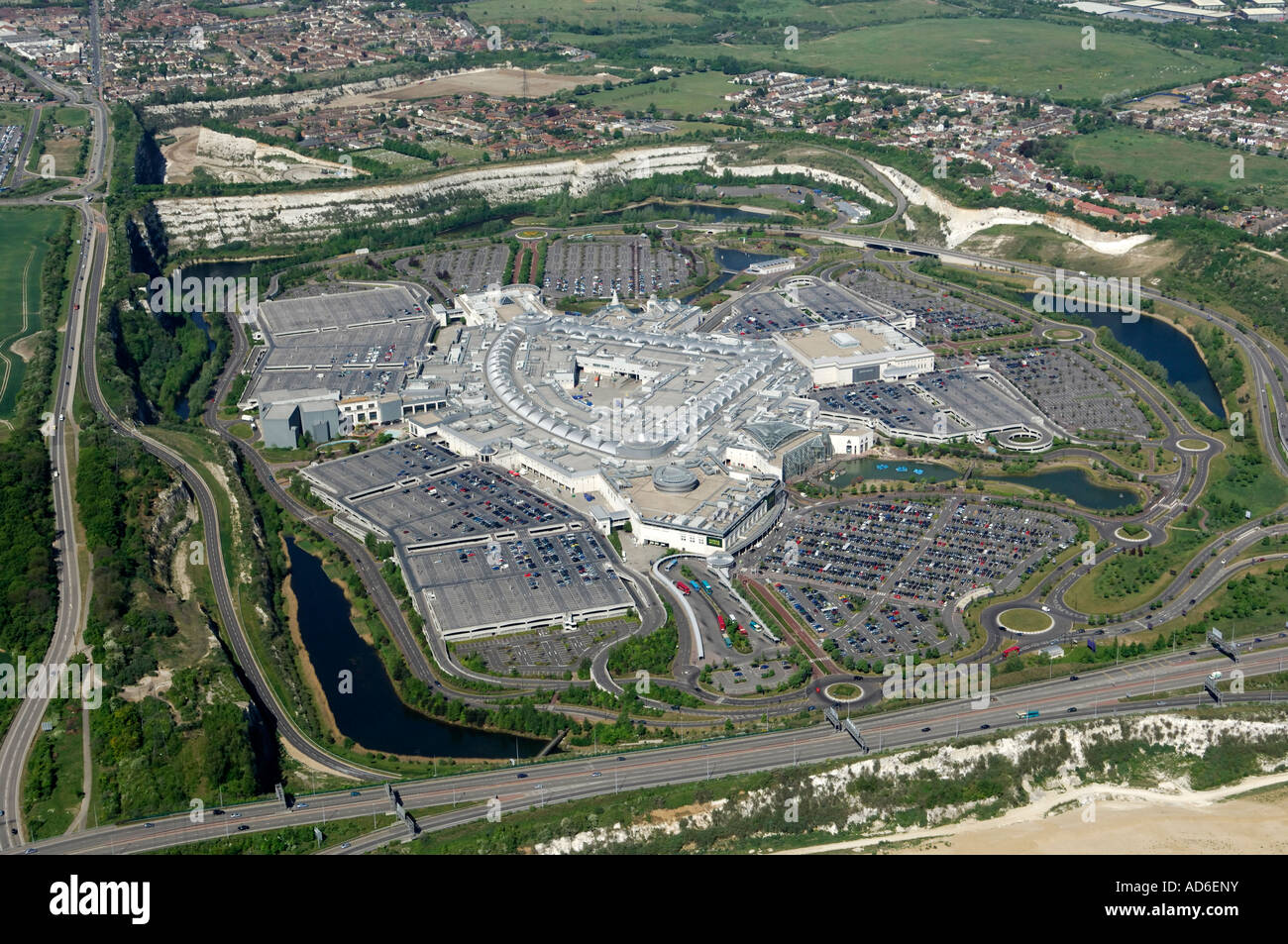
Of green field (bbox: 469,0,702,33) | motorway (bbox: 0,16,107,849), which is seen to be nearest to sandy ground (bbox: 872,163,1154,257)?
motorway (bbox: 0,16,107,849)

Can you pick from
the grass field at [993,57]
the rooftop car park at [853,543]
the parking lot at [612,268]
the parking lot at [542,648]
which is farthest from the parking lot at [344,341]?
the grass field at [993,57]

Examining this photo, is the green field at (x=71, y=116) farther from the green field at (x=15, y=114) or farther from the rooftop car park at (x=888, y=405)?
the rooftop car park at (x=888, y=405)

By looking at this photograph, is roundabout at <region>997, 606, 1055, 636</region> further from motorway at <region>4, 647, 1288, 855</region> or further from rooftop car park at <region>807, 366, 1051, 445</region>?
rooftop car park at <region>807, 366, 1051, 445</region>

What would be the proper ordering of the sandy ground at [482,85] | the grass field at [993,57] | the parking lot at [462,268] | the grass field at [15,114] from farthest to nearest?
the grass field at [993,57] → the sandy ground at [482,85] → the grass field at [15,114] → the parking lot at [462,268]

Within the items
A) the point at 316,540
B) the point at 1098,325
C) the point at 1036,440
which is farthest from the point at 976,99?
the point at 316,540

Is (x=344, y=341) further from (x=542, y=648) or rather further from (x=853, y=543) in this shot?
(x=853, y=543)

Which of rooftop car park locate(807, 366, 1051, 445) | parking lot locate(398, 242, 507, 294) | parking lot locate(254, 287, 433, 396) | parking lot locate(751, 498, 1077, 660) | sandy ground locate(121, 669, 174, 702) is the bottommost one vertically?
sandy ground locate(121, 669, 174, 702)

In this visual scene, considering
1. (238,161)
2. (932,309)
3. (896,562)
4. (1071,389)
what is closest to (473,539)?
(896,562)
